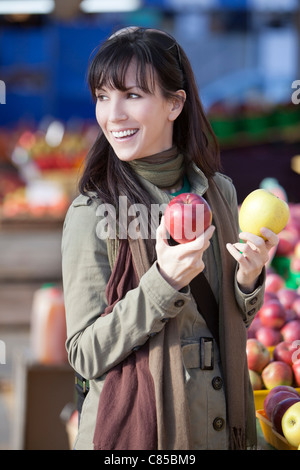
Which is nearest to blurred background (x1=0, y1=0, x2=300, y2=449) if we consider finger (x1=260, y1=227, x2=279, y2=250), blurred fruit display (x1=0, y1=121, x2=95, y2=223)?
blurred fruit display (x1=0, y1=121, x2=95, y2=223)

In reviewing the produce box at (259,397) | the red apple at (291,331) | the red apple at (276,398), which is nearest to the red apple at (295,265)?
the red apple at (291,331)

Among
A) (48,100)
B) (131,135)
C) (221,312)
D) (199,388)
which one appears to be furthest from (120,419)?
(48,100)

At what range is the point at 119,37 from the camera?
4.81ft

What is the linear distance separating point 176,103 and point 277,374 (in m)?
0.94

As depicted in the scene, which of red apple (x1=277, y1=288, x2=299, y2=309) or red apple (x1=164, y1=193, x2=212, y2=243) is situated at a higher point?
red apple (x1=164, y1=193, x2=212, y2=243)

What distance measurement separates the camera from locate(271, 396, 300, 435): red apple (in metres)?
1.79

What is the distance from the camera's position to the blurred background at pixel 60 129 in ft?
12.2

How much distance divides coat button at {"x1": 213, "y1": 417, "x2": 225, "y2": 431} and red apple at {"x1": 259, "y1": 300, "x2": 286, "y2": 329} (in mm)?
906

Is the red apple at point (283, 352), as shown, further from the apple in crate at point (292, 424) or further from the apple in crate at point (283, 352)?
the apple in crate at point (292, 424)

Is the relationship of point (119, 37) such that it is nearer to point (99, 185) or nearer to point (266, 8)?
point (99, 185)

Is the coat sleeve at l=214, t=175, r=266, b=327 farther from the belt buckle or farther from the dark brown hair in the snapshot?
the dark brown hair

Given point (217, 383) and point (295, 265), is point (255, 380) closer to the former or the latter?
point (217, 383)

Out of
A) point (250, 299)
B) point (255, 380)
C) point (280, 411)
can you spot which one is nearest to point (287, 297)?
point (255, 380)
